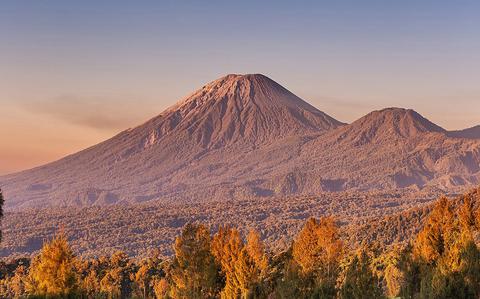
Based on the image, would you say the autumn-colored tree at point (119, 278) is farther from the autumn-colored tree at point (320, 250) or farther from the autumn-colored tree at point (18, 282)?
the autumn-colored tree at point (320, 250)

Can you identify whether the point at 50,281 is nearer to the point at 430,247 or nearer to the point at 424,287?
the point at 424,287

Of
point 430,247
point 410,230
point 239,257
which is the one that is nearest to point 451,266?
point 430,247

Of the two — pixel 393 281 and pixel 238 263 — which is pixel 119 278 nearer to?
pixel 393 281

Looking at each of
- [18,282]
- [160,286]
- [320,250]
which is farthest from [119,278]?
[320,250]

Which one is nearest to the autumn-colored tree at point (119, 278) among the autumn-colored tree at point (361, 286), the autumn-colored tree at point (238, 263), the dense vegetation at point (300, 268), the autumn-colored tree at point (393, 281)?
the dense vegetation at point (300, 268)

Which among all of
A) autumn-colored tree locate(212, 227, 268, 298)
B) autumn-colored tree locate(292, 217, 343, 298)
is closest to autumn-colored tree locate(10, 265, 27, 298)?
autumn-colored tree locate(212, 227, 268, 298)

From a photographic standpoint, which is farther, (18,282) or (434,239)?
(18,282)
